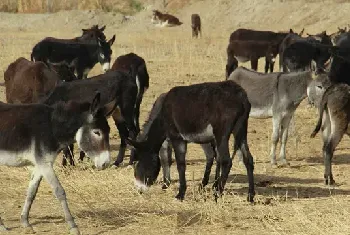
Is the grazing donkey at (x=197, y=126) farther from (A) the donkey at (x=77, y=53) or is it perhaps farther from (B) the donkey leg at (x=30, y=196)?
(A) the donkey at (x=77, y=53)

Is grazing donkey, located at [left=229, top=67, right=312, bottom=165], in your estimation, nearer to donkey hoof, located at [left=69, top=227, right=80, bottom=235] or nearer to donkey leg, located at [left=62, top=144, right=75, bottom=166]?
donkey leg, located at [left=62, top=144, right=75, bottom=166]

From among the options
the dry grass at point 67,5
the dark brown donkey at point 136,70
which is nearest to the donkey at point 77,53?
the dark brown donkey at point 136,70

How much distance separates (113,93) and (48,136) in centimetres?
451

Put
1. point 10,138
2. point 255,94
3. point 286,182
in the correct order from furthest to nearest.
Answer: point 255,94 → point 286,182 → point 10,138

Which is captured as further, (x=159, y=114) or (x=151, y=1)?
(x=151, y=1)

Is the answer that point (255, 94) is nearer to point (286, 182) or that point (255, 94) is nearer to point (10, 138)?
point (286, 182)

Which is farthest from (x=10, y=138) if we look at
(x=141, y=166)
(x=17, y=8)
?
(x=17, y=8)

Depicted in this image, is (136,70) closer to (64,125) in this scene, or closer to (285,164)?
(285,164)

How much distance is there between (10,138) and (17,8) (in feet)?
215

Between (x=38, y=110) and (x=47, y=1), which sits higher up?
(x=38, y=110)

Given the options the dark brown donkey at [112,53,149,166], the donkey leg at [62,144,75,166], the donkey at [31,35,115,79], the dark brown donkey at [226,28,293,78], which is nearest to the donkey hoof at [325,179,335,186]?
the donkey leg at [62,144,75,166]

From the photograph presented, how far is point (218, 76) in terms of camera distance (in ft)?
83.8

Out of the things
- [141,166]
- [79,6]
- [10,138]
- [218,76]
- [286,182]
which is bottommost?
[79,6]

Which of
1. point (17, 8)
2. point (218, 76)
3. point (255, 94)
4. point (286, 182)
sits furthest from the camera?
point (17, 8)
